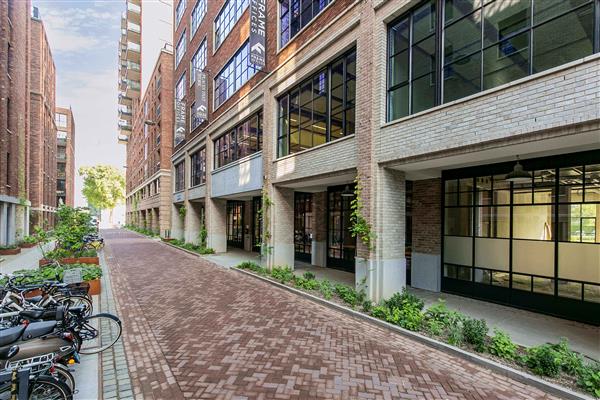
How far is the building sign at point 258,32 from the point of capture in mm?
12477

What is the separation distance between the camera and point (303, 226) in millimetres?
16156

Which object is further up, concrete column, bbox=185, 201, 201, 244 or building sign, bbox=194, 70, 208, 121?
building sign, bbox=194, 70, 208, 121

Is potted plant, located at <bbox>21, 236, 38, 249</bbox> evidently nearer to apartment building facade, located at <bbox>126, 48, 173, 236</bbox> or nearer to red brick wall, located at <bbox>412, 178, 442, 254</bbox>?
apartment building facade, located at <bbox>126, 48, 173, 236</bbox>

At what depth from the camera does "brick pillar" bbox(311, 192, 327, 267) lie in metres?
14.4

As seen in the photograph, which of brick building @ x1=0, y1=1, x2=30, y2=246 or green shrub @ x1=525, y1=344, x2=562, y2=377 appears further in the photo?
brick building @ x1=0, y1=1, x2=30, y2=246

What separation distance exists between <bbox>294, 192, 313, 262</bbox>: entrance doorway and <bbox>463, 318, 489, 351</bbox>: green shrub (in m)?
10.2

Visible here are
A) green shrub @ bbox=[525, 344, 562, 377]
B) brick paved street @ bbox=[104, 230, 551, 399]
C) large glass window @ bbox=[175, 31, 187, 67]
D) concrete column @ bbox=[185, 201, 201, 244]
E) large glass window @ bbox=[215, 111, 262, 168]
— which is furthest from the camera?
large glass window @ bbox=[175, 31, 187, 67]

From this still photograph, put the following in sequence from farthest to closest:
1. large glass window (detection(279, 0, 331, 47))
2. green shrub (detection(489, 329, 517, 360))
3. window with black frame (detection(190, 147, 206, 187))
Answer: window with black frame (detection(190, 147, 206, 187)), large glass window (detection(279, 0, 331, 47)), green shrub (detection(489, 329, 517, 360))

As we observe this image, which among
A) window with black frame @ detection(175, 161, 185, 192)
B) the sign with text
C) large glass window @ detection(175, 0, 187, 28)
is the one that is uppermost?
large glass window @ detection(175, 0, 187, 28)

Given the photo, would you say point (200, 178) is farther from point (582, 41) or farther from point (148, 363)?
point (582, 41)

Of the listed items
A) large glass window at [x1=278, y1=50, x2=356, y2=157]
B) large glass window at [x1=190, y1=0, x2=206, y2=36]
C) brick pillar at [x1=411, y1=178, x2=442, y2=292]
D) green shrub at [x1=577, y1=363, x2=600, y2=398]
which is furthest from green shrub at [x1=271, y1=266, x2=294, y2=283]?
large glass window at [x1=190, y1=0, x2=206, y2=36]

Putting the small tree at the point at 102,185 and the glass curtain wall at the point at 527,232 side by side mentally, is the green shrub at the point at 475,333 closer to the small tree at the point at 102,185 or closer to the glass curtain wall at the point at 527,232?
the glass curtain wall at the point at 527,232

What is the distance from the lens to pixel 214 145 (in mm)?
19703

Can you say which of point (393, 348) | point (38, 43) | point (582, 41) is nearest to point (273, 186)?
point (393, 348)
